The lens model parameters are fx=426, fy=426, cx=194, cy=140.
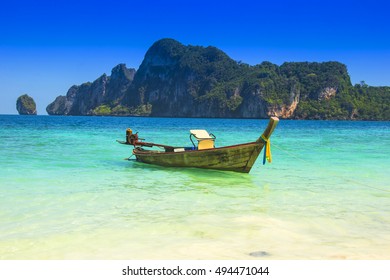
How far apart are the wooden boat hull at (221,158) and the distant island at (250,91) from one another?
135 metres

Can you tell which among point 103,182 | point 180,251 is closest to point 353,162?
point 103,182

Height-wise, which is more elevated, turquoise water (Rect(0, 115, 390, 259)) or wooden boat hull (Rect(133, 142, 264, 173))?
wooden boat hull (Rect(133, 142, 264, 173))

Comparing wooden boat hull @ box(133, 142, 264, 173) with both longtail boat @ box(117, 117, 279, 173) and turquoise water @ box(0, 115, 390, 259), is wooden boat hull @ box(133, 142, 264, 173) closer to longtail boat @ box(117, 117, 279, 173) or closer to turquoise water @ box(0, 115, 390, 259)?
longtail boat @ box(117, 117, 279, 173)

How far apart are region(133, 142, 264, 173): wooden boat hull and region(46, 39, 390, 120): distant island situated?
13473cm

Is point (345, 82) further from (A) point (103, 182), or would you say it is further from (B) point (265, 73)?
(A) point (103, 182)

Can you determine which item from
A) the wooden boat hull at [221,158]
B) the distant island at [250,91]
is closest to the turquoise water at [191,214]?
the wooden boat hull at [221,158]

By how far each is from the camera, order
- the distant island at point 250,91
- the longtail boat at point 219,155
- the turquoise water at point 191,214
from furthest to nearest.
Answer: the distant island at point 250,91
the longtail boat at point 219,155
the turquoise water at point 191,214

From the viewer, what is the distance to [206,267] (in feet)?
15.4

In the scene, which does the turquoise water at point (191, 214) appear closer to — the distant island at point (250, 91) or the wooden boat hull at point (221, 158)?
the wooden boat hull at point (221, 158)

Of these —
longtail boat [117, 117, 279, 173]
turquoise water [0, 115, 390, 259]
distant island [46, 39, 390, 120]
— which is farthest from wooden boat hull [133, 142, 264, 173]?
distant island [46, 39, 390, 120]

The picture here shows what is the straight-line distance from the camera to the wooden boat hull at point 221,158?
12.2m

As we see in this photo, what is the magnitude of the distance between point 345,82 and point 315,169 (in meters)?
154

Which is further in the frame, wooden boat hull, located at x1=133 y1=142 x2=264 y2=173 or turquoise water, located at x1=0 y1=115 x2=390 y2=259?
wooden boat hull, located at x1=133 y1=142 x2=264 y2=173

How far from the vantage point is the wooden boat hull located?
12.2 m
